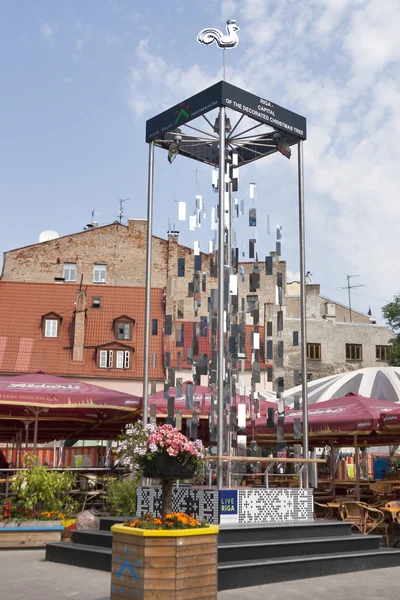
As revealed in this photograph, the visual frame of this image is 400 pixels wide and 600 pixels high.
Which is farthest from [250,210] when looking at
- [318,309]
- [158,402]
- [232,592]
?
[318,309]

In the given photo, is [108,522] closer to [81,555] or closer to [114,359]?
[81,555]

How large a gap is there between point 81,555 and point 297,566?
278 cm

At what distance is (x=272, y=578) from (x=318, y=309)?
3869 centimetres

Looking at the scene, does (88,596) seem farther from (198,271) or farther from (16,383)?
(16,383)

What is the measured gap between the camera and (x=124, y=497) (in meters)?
12.3

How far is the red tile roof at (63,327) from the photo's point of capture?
35.8 meters

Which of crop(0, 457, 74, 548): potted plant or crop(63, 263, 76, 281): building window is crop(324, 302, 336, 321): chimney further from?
crop(0, 457, 74, 548): potted plant

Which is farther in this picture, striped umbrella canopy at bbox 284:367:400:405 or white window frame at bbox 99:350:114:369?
white window frame at bbox 99:350:114:369

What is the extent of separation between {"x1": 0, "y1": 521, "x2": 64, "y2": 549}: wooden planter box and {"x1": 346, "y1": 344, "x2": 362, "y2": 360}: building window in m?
33.4

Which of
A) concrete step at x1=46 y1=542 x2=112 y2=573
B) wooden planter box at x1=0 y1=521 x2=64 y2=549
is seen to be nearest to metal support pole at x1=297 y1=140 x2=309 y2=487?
concrete step at x1=46 y1=542 x2=112 y2=573

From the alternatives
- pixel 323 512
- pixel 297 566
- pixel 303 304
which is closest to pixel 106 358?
pixel 323 512

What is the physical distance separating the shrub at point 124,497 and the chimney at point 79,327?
951 inches

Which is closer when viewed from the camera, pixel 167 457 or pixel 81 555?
pixel 167 457

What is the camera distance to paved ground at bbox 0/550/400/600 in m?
8.17
